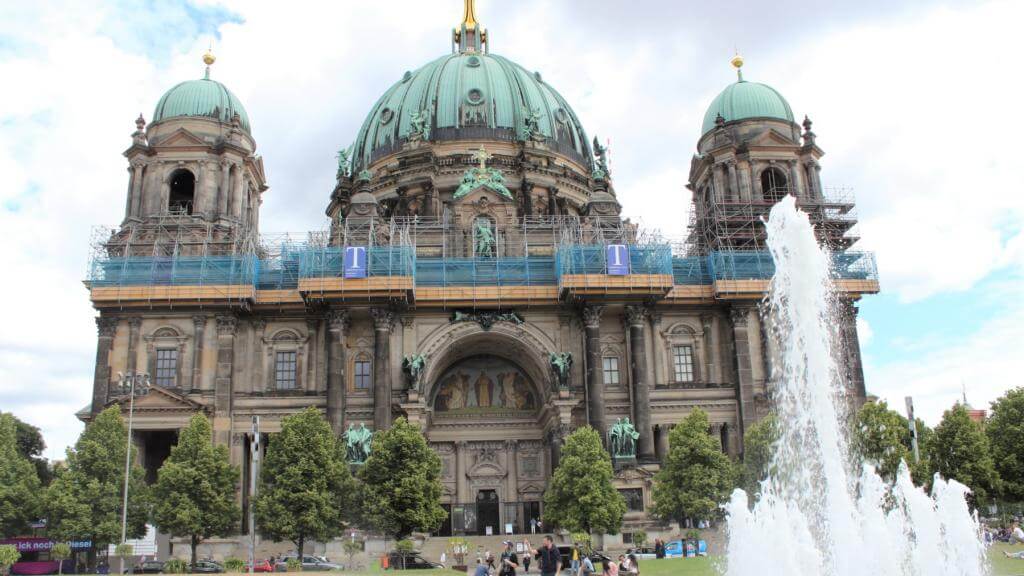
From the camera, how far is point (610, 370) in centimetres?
5806

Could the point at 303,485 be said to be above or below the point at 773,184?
below

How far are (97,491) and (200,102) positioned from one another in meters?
29.9

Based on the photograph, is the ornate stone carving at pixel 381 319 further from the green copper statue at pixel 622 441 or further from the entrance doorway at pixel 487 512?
the green copper statue at pixel 622 441

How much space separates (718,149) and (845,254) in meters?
11.6

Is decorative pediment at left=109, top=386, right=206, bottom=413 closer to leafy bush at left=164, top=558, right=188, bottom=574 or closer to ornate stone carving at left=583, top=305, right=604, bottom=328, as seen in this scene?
leafy bush at left=164, top=558, right=188, bottom=574

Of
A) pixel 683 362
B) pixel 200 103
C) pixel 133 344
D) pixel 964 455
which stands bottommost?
pixel 964 455

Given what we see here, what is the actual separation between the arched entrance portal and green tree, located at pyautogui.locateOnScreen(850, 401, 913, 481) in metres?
20.4

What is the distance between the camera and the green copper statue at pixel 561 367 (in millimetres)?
55438

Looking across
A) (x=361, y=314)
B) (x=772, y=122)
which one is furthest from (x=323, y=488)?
(x=772, y=122)

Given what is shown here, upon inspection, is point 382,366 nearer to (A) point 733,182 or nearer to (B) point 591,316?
(B) point 591,316

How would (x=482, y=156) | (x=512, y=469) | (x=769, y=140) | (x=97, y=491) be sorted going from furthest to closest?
(x=482, y=156) < (x=769, y=140) < (x=512, y=469) < (x=97, y=491)

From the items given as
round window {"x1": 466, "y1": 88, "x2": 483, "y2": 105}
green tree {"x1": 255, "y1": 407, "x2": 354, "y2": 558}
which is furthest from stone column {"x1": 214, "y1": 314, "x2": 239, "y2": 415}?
round window {"x1": 466, "y1": 88, "x2": 483, "y2": 105}

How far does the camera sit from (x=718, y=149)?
213 feet

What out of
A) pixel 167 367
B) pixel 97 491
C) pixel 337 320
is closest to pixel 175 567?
pixel 97 491
